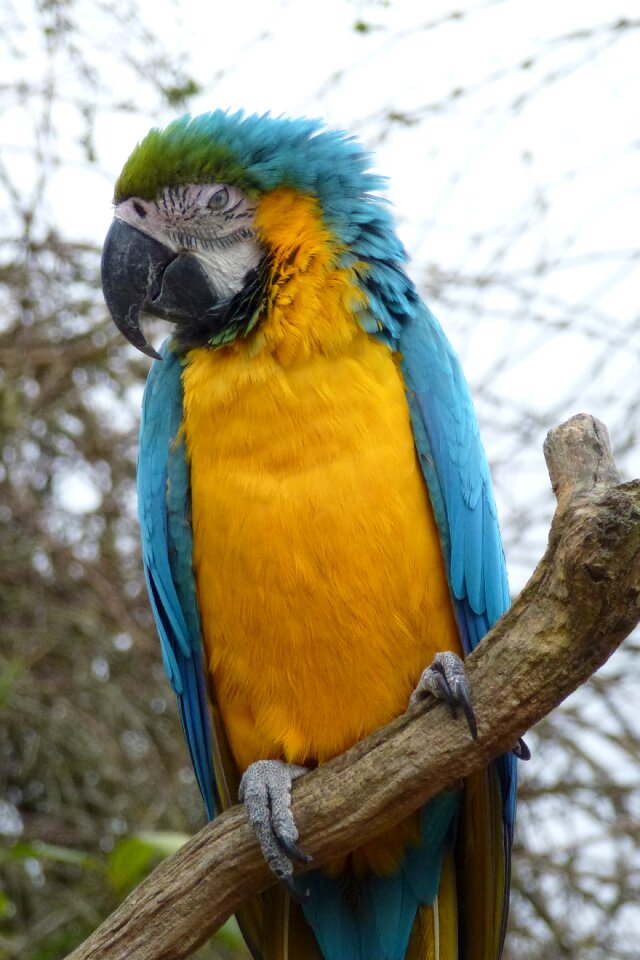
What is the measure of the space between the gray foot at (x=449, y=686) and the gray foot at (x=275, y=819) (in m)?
0.35

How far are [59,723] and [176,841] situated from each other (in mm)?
788

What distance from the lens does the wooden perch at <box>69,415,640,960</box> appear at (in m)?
1.64

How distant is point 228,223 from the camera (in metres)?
2.34

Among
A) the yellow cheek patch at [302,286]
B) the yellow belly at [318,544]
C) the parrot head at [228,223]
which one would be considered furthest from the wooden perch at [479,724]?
the parrot head at [228,223]

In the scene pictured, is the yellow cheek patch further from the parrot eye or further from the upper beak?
the upper beak

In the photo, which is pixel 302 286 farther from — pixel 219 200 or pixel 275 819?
pixel 275 819

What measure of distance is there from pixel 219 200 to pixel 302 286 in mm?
292

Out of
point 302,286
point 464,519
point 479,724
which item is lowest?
point 479,724

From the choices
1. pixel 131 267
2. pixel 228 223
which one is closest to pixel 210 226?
pixel 228 223

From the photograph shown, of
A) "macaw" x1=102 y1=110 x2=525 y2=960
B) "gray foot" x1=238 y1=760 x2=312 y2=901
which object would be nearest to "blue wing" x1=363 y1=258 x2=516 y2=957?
"macaw" x1=102 y1=110 x2=525 y2=960

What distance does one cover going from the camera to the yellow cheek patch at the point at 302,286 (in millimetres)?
2238

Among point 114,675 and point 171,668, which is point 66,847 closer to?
point 114,675

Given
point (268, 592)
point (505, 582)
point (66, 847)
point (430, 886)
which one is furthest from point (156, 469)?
point (66, 847)

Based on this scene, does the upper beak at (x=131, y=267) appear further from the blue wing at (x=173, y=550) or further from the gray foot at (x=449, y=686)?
the gray foot at (x=449, y=686)
